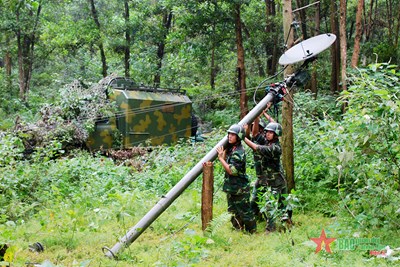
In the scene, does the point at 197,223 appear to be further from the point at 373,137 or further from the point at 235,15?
the point at 235,15

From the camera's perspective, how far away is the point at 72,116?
13.6 meters

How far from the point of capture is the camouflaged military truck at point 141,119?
14.1 metres

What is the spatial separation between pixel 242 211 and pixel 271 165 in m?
0.84

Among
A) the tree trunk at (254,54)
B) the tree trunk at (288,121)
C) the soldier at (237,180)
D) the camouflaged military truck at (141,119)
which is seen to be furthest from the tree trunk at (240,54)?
the soldier at (237,180)

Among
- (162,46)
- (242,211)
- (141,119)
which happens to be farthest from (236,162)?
(162,46)

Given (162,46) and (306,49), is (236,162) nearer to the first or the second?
(306,49)

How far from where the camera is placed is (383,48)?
58.2ft

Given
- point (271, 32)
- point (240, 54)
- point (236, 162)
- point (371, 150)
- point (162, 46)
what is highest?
point (271, 32)

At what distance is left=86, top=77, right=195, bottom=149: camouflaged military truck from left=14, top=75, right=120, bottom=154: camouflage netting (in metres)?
0.33

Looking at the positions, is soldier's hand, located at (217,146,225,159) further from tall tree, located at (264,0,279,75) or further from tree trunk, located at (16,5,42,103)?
tree trunk, located at (16,5,42,103)

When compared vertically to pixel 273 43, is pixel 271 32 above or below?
above

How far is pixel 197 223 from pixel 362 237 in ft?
8.63

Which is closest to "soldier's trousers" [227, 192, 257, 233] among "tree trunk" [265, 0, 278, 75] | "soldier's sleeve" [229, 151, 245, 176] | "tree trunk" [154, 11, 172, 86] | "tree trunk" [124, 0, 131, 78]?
"soldier's sleeve" [229, 151, 245, 176]

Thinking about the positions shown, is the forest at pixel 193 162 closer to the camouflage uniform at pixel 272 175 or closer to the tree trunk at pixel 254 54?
the tree trunk at pixel 254 54
